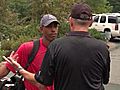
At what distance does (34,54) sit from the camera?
3750mm

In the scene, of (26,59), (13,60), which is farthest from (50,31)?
(13,60)

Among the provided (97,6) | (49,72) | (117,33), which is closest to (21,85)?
(49,72)

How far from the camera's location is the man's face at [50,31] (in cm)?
392

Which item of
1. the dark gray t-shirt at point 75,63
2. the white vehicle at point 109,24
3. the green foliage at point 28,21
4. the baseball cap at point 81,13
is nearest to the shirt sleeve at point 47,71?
the dark gray t-shirt at point 75,63

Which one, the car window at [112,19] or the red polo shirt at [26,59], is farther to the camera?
the car window at [112,19]

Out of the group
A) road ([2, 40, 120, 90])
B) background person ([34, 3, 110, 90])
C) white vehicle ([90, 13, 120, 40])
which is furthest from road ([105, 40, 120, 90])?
background person ([34, 3, 110, 90])

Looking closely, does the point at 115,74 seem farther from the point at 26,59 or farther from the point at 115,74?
the point at 26,59

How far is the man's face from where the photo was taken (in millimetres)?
3918

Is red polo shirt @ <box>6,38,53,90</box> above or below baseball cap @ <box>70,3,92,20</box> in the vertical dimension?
below

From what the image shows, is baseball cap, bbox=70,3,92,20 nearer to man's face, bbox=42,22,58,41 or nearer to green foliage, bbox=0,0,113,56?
man's face, bbox=42,22,58,41

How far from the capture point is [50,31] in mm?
3922

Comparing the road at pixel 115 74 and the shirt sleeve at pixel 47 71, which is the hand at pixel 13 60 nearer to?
the shirt sleeve at pixel 47 71

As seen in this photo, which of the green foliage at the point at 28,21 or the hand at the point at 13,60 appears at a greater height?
the hand at the point at 13,60

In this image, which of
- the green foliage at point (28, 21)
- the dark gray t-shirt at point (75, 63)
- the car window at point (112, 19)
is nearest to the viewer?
the dark gray t-shirt at point (75, 63)
